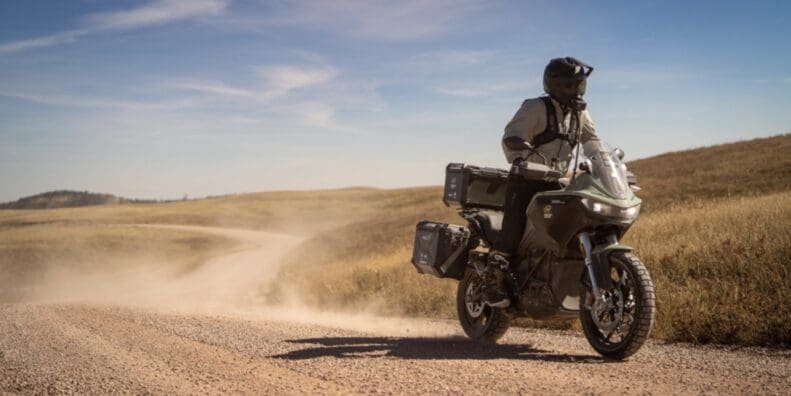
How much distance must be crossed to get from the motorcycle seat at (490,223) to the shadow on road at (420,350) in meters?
1.13

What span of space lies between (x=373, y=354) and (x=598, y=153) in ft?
8.95

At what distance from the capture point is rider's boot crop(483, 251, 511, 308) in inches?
286

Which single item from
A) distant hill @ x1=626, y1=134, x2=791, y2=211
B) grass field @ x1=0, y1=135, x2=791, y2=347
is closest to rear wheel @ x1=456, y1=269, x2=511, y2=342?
grass field @ x1=0, y1=135, x2=791, y2=347

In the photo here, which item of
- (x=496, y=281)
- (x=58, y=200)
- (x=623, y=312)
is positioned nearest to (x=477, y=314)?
(x=496, y=281)

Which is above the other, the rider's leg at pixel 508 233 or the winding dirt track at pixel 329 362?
the rider's leg at pixel 508 233

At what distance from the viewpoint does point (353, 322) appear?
10648 millimetres

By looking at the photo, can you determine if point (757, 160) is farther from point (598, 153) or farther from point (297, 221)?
point (297, 221)

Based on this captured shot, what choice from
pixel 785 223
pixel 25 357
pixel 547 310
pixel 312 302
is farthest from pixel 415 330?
pixel 312 302

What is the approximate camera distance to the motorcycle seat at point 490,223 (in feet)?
24.7

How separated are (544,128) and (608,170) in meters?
1.09

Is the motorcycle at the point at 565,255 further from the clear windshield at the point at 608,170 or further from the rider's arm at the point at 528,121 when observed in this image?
the rider's arm at the point at 528,121

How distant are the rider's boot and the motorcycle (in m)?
0.07


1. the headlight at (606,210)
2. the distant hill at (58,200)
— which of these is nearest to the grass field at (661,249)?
the headlight at (606,210)

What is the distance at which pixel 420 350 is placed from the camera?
7.00 metres
